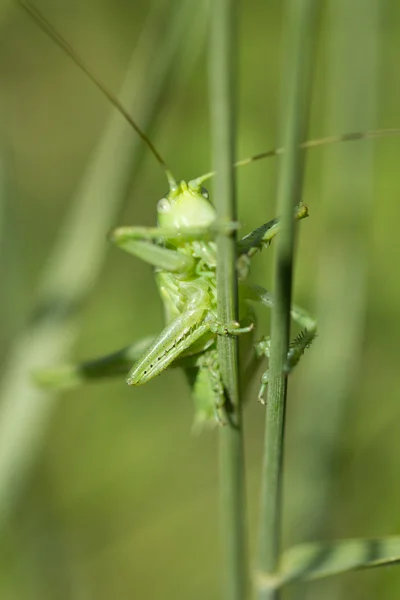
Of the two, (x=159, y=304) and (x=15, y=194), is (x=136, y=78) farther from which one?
(x=159, y=304)

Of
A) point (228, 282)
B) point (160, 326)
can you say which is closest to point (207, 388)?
point (228, 282)

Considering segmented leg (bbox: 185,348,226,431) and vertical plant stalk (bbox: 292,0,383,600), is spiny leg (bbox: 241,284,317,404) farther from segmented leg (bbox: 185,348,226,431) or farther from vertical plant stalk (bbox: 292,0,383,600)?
vertical plant stalk (bbox: 292,0,383,600)

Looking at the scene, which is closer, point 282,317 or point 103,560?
point 282,317

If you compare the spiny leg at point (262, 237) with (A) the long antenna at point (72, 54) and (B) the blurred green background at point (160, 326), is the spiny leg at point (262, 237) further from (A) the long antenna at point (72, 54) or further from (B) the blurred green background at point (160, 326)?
(B) the blurred green background at point (160, 326)

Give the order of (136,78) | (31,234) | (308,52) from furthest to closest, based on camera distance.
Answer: (31,234)
(136,78)
(308,52)

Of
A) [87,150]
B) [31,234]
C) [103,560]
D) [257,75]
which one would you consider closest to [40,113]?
[87,150]

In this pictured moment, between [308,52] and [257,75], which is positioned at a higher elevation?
[257,75]

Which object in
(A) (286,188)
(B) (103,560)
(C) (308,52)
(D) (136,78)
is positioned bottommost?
(B) (103,560)

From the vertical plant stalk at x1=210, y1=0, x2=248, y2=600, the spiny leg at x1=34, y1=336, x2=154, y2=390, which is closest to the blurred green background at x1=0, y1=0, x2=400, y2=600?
the spiny leg at x1=34, y1=336, x2=154, y2=390

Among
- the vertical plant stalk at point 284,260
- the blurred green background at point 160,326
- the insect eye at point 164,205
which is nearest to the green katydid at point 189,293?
the insect eye at point 164,205
